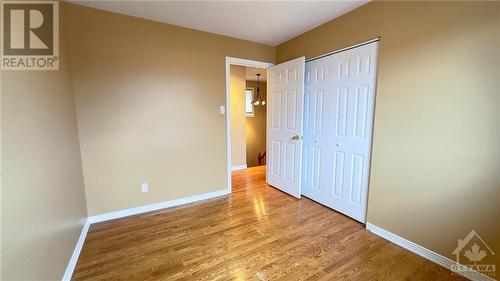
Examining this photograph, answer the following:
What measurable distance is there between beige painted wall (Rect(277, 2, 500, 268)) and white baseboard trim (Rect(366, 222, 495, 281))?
50 mm

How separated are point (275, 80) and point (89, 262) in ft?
10.3

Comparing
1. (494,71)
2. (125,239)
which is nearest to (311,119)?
(494,71)

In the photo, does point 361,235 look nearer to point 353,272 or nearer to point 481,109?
point 353,272

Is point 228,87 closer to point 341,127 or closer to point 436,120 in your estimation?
point 341,127

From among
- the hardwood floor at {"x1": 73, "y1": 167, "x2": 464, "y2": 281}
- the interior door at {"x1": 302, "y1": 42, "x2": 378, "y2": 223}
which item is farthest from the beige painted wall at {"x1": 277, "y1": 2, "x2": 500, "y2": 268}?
the hardwood floor at {"x1": 73, "y1": 167, "x2": 464, "y2": 281}

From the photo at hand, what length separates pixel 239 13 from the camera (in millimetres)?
2348

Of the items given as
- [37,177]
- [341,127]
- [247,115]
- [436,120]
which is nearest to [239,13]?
[341,127]

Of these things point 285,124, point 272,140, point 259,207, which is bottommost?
point 259,207

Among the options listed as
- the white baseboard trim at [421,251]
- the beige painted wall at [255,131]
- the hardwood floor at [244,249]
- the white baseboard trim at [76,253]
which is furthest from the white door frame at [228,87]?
the beige painted wall at [255,131]

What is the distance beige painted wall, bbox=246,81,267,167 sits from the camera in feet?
21.7

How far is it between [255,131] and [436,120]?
5.26m

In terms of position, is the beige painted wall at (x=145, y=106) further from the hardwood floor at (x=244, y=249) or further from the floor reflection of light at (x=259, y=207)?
the floor reflection of light at (x=259, y=207)

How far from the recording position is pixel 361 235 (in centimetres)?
217

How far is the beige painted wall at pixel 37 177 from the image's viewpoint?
3.40 feet
